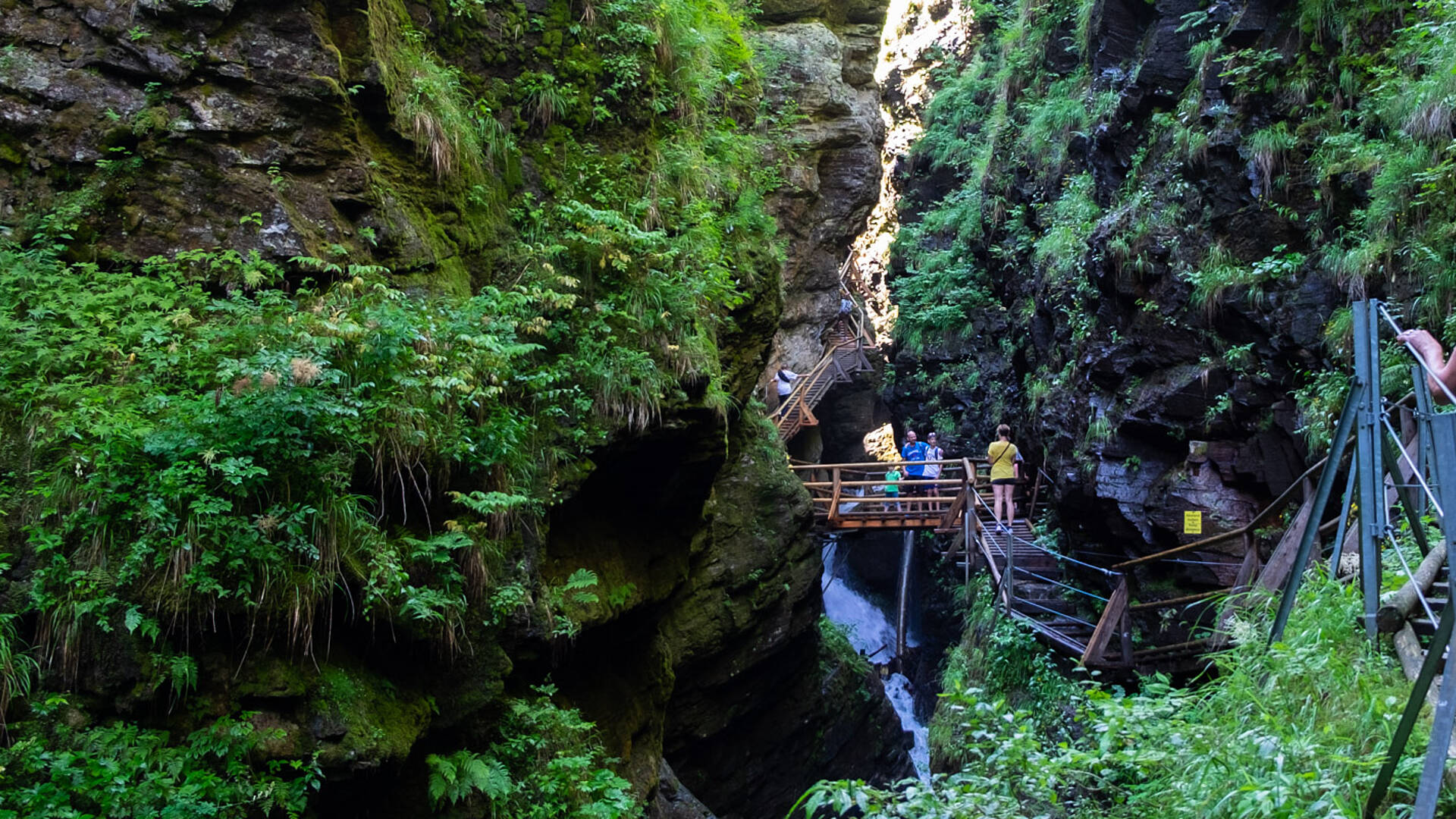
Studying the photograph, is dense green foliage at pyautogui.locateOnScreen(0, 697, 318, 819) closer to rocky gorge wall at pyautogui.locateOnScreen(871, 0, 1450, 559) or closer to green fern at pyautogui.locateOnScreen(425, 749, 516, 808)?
green fern at pyautogui.locateOnScreen(425, 749, 516, 808)

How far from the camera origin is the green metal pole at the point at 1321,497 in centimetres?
376

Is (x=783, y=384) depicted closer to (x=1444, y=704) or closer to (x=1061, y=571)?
(x=1061, y=571)

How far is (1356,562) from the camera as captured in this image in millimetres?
4746

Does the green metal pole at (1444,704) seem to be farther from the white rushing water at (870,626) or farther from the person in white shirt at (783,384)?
the white rushing water at (870,626)

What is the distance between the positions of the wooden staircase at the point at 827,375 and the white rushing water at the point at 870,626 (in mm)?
3030

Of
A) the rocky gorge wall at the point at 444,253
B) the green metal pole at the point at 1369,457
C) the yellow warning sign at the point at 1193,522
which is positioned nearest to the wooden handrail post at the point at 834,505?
the rocky gorge wall at the point at 444,253

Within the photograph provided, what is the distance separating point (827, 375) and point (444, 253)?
16.1m

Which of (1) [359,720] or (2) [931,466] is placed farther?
(2) [931,466]

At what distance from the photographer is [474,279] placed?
6.82 meters

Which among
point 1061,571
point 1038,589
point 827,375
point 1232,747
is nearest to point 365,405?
point 1232,747

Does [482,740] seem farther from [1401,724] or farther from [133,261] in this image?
[1401,724]

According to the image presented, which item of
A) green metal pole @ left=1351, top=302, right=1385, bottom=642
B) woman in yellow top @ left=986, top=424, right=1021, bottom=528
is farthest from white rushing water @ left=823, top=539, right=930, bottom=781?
green metal pole @ left=1351, top=302, right=1385, bottom=642

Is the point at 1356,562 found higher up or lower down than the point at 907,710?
higher up

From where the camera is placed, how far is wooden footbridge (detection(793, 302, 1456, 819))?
2639mm
